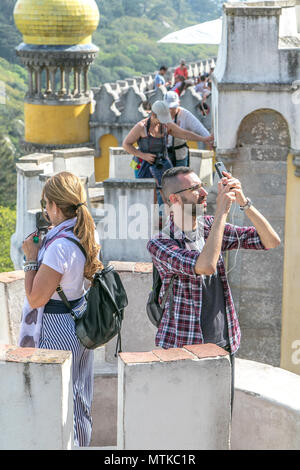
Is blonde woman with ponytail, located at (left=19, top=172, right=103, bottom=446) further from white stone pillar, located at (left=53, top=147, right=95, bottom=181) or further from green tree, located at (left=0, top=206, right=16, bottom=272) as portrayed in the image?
green tree, located at (left=0, top=206, right=16, bottom=272)

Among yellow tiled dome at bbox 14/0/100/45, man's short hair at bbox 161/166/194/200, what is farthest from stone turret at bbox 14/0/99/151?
man's short hair at bbox 161/166/194/200

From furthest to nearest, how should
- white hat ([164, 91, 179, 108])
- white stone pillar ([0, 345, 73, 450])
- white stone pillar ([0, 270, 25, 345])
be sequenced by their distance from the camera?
white hat ([164, 91, 179, 108]) < white stone pillar ([0, 270, 25, 345]) < white stone pillar ([0, 345, 73, 450])

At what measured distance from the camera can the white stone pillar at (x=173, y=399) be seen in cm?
406

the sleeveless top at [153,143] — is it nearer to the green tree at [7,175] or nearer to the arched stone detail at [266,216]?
the arched stone detail at [266,216]

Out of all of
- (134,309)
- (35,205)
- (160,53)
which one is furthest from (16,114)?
(134,309)

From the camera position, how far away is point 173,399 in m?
4.10

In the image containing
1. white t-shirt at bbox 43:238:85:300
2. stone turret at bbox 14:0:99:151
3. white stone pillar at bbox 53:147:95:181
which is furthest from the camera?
stone turret at bbox 14:0:99:151

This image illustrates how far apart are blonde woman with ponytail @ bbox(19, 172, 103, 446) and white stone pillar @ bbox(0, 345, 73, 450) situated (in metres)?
0.64

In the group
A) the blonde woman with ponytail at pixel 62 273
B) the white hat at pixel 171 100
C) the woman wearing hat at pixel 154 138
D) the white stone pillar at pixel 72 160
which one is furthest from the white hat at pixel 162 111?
the blonde woman with ponytail at pixel 62 273

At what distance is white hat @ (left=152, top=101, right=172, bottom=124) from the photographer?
875 cm

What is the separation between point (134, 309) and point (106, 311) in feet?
4.55

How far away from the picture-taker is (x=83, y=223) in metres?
4.77

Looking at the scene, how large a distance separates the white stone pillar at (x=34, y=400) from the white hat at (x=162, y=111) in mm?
4922
